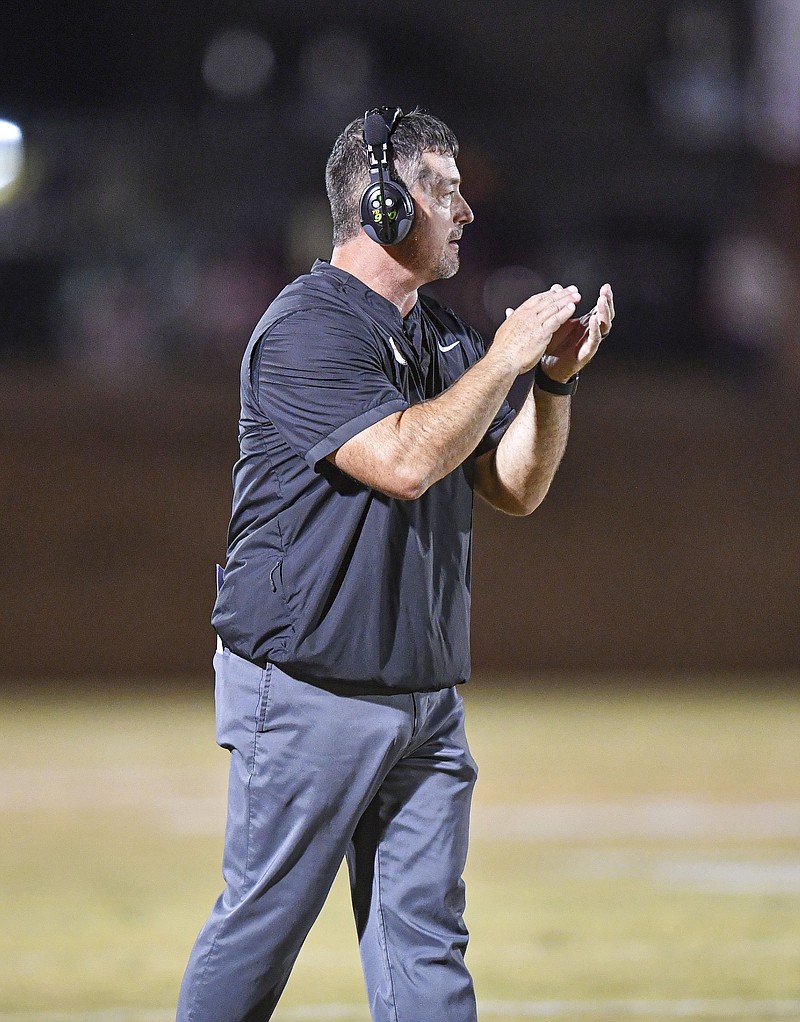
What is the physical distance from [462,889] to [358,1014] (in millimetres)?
825

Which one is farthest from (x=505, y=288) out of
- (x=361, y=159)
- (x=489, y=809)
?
(x=361, y=159)

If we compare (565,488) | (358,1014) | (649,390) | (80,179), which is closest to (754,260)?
(649,390)

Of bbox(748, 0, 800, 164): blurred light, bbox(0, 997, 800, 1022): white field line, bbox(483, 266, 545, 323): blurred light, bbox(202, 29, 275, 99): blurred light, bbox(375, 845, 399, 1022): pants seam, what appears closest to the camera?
bbox(375, 845, 399, 1022): pants seam

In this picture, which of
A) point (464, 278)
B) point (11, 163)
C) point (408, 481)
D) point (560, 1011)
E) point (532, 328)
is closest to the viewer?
point (408, 481)

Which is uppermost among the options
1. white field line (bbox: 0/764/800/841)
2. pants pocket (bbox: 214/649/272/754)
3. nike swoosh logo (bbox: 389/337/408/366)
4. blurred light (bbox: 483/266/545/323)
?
blurred light (bbox: 483/266/545/323)

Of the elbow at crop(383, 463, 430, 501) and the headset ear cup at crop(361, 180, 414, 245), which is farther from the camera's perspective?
the headset ear cup at crop(361, 180, 414, 245)

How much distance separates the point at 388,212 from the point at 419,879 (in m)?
1.14

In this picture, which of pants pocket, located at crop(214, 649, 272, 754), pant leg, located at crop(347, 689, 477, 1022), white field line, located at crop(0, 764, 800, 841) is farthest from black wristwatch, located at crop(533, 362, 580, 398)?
white field line, located at crop(0, 764, 800, 841)

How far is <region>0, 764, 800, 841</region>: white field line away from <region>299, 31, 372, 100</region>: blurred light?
4.63 m

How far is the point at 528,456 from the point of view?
99.4 inches

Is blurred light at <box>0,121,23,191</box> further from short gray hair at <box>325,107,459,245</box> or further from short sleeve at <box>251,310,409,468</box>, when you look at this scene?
short sleeve at <box>251,310,409,468</box>

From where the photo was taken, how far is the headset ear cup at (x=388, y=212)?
2273 millimetres

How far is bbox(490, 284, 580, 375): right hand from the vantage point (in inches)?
Result: 87.8

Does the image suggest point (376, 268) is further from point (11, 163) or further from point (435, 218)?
point (11, 163)
